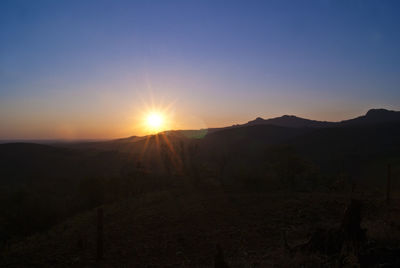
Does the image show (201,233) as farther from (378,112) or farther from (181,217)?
(378,112)

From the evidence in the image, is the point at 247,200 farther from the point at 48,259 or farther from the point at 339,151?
the point at 339,151

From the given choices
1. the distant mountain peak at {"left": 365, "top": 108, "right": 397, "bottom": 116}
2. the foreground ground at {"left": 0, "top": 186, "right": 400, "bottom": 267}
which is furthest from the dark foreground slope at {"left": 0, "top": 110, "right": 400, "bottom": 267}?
the distant mountain peak at {"left": 365, "top": 108, "right": 397, "bottom": 116}

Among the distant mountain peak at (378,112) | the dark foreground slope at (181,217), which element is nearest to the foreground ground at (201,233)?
the dark foreground slope at (181,217)

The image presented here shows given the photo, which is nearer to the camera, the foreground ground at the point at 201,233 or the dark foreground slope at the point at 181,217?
the foreground ground at the point at 201,233

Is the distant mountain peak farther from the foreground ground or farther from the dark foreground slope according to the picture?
the foreground ground

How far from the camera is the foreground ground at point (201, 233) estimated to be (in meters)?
8.23

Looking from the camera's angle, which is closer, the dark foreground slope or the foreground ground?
the foreground ground

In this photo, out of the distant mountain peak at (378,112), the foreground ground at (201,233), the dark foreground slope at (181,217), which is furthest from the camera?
the distant mountain peak at (378,112)

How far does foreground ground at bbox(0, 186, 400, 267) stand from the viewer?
8227mm

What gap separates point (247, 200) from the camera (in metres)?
17.1

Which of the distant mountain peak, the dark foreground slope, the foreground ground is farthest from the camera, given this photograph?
the distant mountain peak

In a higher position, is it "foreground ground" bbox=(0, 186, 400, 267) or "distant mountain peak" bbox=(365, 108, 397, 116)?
"distant mountain peak" bbox=(365, 108, 397, 116)

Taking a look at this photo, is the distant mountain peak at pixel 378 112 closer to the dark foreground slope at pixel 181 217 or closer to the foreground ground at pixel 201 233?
the dark foreground slope at pixel 181 217

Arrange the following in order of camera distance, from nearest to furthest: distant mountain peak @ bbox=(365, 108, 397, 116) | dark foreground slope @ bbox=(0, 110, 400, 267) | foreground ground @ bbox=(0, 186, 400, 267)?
1. foreground ground @ bbox=(0, 186, 400, 267)
2. dark foreground slope @ bbox=(0, 110, 400, 267)
3. distant mountain peak @ bbox=(365, 108, 397, 116)
